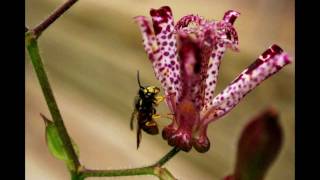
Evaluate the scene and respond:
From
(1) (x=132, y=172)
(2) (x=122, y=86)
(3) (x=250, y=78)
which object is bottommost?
(2) (x=122, y=86)

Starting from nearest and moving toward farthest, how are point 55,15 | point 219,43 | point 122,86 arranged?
point 55,15
point 219,43
point 122,86

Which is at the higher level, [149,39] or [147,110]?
[149,39]

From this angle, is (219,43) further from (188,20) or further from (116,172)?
(116,172)

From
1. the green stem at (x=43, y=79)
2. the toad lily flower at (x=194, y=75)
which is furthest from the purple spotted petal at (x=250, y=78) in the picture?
the green stem at (x=43, y=79)

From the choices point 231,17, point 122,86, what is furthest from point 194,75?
point 122,86

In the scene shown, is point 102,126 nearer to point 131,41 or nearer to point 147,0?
point 131,41

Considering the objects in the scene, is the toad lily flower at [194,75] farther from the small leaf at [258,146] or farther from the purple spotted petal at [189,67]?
the small leaf at [258,146]

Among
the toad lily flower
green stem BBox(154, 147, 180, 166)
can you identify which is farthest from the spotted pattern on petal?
green stem BBox(154, 147, 180, 166)
